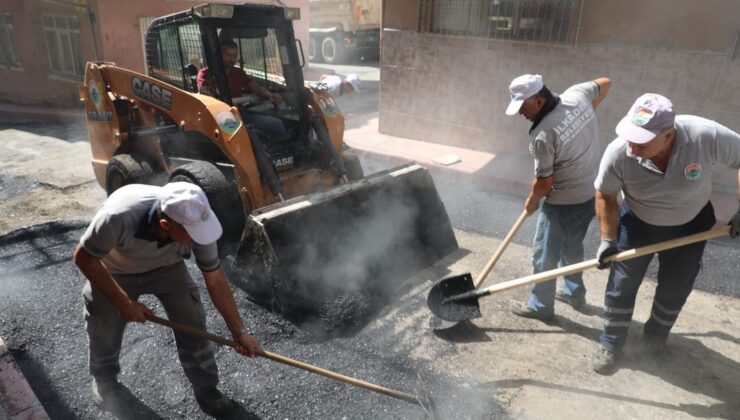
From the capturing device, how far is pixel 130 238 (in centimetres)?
250

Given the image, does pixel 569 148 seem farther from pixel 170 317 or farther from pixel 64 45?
pixel 64 45

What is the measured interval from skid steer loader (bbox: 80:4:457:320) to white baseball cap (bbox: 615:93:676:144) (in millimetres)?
2185

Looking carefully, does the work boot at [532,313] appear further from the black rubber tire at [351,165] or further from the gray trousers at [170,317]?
the gray trousers at [170,317]

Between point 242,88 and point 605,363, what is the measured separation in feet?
13.2

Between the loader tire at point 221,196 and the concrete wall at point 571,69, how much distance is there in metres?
4.48

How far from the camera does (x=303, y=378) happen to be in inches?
126

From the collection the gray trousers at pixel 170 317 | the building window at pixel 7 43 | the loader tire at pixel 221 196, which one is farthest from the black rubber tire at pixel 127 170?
the building window at pixel 7 43

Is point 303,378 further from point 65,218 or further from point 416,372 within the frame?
point 65,218

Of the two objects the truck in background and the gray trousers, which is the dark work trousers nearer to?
the gray trousers

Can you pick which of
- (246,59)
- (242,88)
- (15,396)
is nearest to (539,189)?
(242,88)

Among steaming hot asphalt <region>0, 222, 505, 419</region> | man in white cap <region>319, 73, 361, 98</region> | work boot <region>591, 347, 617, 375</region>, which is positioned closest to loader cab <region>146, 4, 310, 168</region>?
man in white cap <region>319, 73, 361, 98</region>

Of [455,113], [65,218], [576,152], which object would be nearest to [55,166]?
[65,218]

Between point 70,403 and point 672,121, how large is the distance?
389 centimetres

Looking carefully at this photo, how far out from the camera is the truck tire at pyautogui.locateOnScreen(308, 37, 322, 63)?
808 inches
